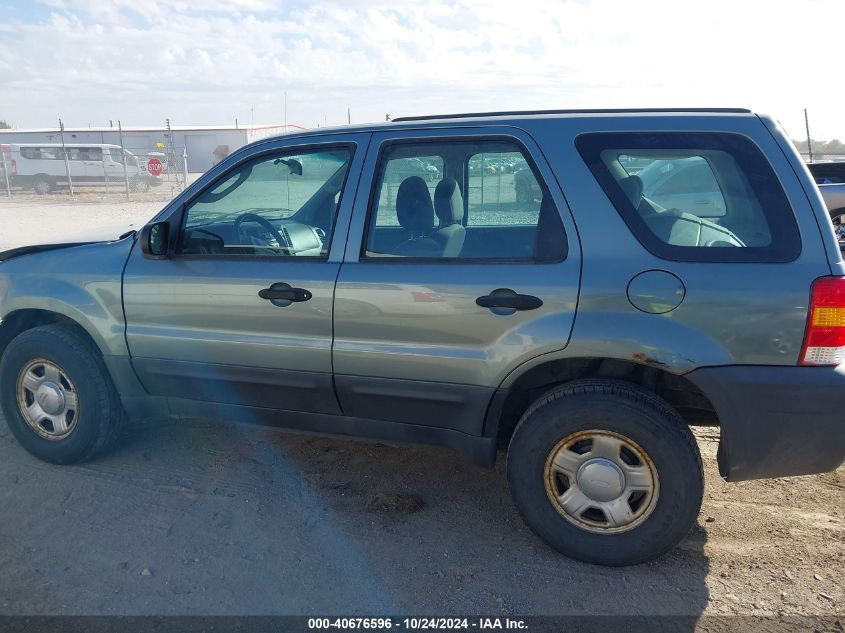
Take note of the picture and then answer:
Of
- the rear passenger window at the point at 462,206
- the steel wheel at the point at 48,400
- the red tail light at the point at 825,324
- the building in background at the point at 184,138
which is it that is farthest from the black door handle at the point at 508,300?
the building in background at the point at 184,138

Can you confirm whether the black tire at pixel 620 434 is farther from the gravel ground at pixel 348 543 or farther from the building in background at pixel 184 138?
the building in background at pixel 184 138

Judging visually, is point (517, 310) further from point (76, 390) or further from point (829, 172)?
point (829, 172)

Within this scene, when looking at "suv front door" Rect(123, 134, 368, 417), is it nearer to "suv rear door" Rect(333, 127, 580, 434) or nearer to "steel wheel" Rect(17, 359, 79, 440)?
"suv rear door" Rect(333, 127, 580, 434)

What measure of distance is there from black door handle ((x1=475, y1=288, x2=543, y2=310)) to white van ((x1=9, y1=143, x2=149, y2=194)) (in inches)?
1093

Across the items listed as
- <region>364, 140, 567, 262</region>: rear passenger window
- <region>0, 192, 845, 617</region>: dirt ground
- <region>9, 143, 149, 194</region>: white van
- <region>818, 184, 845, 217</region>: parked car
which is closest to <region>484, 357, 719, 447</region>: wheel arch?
<region>364, 140, 567, 262</region>: rear passenger window

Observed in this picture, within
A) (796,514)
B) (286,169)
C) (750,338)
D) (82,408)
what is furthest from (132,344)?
(796,514)

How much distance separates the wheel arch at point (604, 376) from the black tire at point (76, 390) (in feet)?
7.23

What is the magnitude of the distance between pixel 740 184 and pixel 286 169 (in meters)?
2.20

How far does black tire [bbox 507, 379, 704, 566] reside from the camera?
9.61ft

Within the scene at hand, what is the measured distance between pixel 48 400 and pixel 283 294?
66.7 inches

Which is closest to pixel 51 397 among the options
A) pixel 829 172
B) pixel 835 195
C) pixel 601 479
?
pixel 601 479

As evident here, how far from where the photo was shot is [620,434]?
117 inches

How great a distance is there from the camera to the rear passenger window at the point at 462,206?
310cm

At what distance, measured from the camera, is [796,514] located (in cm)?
357
